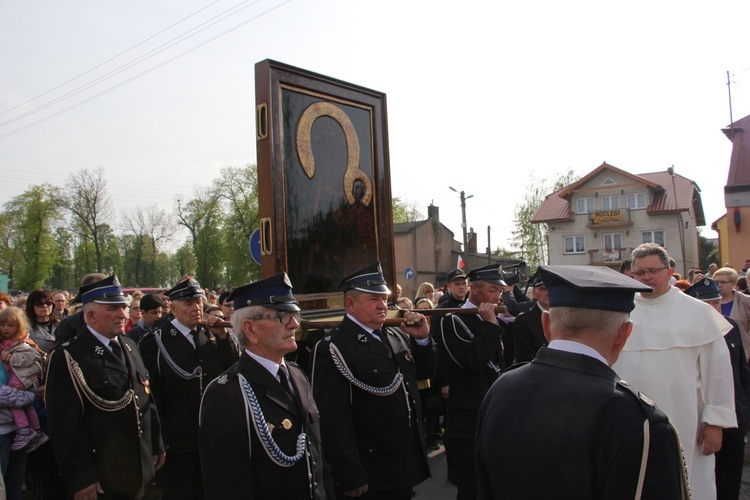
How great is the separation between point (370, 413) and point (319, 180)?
2.26 meters

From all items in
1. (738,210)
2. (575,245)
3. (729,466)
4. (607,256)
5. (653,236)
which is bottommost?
(729,466)

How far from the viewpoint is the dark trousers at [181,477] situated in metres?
4.96

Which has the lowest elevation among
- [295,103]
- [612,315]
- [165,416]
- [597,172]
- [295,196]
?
[165,416]

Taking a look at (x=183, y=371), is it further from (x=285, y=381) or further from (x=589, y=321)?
(x=589, y=321)

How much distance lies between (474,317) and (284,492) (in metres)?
2.56

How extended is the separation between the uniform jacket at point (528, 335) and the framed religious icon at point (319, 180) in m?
1.41

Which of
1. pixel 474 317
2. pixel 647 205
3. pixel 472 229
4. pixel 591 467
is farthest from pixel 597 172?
pixel 591 467

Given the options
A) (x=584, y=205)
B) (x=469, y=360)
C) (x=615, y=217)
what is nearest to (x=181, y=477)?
(x=469, y=360)

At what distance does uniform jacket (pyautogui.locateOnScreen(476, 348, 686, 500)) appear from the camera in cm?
177

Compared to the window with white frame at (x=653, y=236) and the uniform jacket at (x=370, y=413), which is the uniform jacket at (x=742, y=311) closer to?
the uniform jacket at (x=370, y=413)

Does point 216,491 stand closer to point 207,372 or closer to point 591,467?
point 591,467

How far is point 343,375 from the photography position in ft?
Result: 12.8

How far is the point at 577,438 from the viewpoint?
1.83 meters

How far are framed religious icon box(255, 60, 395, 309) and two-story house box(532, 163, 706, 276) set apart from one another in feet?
138
